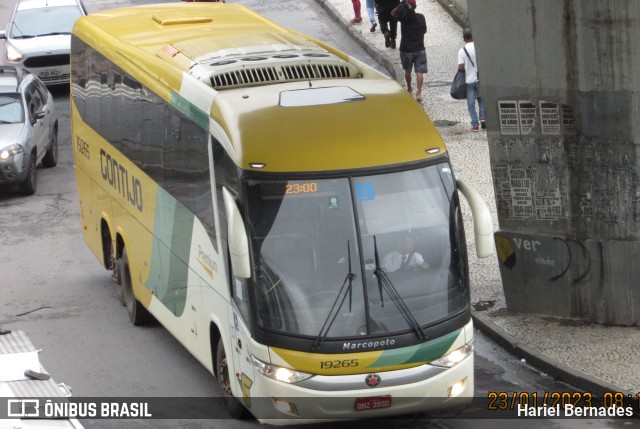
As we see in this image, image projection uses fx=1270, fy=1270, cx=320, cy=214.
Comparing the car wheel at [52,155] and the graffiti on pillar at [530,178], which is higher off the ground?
the graffiti on pillar at [530,178]

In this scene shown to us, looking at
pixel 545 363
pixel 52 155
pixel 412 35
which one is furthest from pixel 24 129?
pixel 545 363

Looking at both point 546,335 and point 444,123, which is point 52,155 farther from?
point 546,335

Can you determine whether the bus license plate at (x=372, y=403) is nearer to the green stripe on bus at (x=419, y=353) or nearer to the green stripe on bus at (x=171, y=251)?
the green stripe on bus at (x=419, y=353)

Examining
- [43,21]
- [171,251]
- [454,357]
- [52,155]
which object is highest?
[43,21]

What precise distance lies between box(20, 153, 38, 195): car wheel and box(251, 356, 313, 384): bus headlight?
1211cm

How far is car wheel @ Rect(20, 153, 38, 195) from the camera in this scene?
21.7 meters

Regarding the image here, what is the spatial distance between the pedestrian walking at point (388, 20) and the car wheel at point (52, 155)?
8096mm

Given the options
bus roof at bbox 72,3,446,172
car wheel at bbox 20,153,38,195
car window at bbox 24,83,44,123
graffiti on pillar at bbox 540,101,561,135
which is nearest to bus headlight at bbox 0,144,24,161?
car wheel at bbox 20,153,38,195

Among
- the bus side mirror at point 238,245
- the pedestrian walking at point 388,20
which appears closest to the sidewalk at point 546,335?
the bus side mirror at point 238,245

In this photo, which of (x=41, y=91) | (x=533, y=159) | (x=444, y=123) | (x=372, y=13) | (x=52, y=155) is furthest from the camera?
(x=372, y=13)

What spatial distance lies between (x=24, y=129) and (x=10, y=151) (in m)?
0.81

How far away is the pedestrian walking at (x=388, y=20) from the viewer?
2800 cm

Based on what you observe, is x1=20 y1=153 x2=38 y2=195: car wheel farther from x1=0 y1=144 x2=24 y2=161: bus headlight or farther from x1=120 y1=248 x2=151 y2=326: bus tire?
x1=120 y1=248 x2=151 y2=326: bus tire

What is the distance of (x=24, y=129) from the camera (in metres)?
21.9
